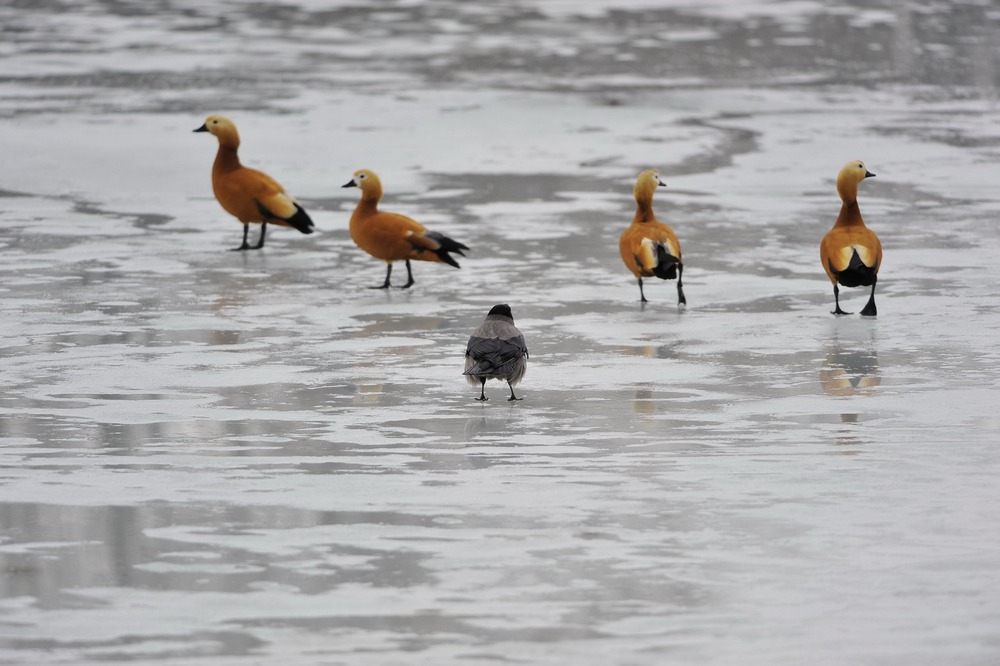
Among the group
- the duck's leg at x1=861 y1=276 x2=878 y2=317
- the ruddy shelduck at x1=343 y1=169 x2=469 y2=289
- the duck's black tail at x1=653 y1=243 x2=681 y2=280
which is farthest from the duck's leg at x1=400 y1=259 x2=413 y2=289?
the duck's leg at x1=861 y1=276 x2=878 y2=317

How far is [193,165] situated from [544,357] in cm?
761

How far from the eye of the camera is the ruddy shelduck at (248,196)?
1304 cm

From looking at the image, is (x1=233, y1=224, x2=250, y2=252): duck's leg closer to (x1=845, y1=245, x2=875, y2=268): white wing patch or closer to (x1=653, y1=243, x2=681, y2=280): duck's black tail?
(x1=653, y1=243, x2=681, y2=280): duck's black tail

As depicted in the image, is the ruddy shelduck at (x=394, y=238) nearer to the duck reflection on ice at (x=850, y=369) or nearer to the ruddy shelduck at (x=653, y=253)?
the ruddy shelduck at (x=653, y=253)

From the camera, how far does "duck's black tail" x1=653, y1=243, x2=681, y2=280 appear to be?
10.9 metres

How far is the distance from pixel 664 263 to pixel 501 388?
2296mm

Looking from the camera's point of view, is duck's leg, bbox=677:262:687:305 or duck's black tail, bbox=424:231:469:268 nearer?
duck's leg, bbox=677:262:687:305

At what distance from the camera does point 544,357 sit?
9578mm

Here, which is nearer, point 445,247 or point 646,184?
point 646,184

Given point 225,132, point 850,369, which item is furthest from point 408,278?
point 850,369

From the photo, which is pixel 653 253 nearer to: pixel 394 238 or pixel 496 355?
pixel 394 238

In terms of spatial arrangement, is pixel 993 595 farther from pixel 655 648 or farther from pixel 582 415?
pixel 582 415

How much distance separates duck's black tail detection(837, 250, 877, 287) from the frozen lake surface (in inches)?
→ 12.0

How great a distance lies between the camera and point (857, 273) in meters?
10.4
